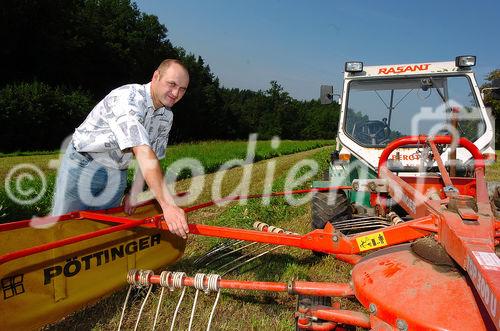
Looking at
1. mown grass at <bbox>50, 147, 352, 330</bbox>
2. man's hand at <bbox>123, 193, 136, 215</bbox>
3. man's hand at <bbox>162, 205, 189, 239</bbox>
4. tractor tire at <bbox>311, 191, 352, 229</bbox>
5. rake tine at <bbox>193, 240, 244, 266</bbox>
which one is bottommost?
mown grass at <bbox>50, 147, 352, 330</bbox>

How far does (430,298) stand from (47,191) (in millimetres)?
7182

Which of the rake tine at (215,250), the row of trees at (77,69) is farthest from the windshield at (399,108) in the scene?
the row of trees at (77,69)

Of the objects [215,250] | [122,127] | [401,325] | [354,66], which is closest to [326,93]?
[354,66]

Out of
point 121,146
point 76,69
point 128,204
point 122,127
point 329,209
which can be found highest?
point 76,69

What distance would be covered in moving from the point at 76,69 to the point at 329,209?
34.5 m

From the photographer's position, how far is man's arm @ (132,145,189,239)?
241 cm

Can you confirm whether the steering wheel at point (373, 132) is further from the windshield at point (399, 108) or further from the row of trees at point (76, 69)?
the row of trees at point (76, 69)

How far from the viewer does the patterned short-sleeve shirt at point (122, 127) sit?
2.66 meters

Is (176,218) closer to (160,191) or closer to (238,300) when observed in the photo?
(160,191)

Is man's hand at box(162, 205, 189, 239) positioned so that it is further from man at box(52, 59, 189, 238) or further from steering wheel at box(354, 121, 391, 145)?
steering wheel at box(354, 121, 391, 145)

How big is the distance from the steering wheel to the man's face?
9.25 feet

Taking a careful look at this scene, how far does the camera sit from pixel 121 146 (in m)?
2.63

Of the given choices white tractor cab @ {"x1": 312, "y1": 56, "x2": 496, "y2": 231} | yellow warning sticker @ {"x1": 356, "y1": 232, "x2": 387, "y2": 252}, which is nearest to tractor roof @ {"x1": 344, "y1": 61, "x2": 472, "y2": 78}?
white tractor cab @ {"x1": 312, "y1": 56, "x2": 496, "y2": 231}

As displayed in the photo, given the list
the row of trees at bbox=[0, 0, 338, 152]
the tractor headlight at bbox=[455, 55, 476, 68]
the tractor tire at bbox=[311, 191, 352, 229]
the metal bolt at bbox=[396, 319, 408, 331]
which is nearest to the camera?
the metal bolt at bbox=[396, 319, 408, 331]
